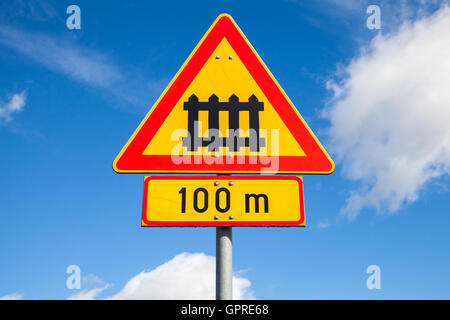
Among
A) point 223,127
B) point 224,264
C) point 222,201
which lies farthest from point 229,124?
point 224,264

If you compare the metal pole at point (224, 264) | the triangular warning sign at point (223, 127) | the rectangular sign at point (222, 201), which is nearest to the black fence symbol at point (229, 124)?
the triangular warning sign at point (223, 127)

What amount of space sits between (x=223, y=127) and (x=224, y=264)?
2.34 ft

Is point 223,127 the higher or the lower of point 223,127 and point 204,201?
the higher

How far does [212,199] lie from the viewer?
1.87m

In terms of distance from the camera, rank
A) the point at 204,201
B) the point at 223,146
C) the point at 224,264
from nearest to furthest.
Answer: the point at 224,264 < the point at 204,201 < the point at 223,146

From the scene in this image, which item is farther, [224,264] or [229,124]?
[229,124]

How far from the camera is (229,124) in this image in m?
2.03

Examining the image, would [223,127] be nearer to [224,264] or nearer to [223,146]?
[223,146]

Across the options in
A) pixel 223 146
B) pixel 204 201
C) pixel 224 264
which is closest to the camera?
pixel 224 264

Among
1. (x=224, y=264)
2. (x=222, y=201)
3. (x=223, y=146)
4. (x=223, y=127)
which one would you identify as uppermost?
(x=223, y=127)

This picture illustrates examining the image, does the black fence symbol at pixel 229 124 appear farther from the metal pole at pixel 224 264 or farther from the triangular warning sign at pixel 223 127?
the metal pole at pixel 224 264

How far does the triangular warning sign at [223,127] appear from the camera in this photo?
196 centimetres
